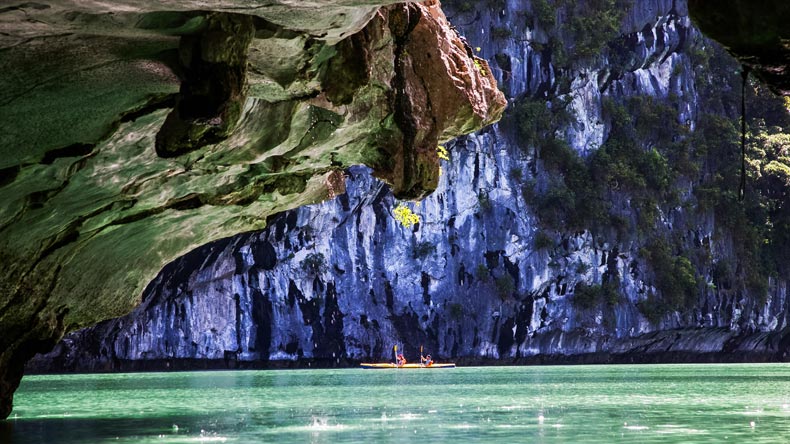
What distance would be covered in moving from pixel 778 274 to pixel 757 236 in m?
2.54

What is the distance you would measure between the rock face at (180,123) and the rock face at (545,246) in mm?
33343

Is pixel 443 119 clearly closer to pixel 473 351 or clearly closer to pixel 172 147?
pixel 172 147

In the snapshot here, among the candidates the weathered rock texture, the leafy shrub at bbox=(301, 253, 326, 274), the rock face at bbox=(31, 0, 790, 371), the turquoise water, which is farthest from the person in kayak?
the weathered rock texture

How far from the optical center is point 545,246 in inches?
1909

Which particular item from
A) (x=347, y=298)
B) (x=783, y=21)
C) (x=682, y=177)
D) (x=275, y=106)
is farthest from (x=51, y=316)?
(x=682, y=177)

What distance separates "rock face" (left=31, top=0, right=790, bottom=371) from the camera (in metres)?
45.6

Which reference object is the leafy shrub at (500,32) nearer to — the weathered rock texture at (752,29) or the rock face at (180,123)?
the rock face at (180,123)

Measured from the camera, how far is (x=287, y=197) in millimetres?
10734

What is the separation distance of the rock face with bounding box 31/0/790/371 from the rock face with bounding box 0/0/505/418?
3334 centimetres

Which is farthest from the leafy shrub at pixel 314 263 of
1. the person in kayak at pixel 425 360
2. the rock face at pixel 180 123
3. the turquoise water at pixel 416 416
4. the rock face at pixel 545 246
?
the rock face at pixel 180 123

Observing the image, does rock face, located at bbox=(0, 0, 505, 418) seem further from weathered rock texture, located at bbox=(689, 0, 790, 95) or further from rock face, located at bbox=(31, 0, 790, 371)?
rock face, located at bbox=(31, 0, 790, 371)

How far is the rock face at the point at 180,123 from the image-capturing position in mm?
5574

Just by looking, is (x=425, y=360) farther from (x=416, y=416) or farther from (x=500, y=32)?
(x=416, y=416)

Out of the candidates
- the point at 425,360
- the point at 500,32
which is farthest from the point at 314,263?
the point at 500,32
